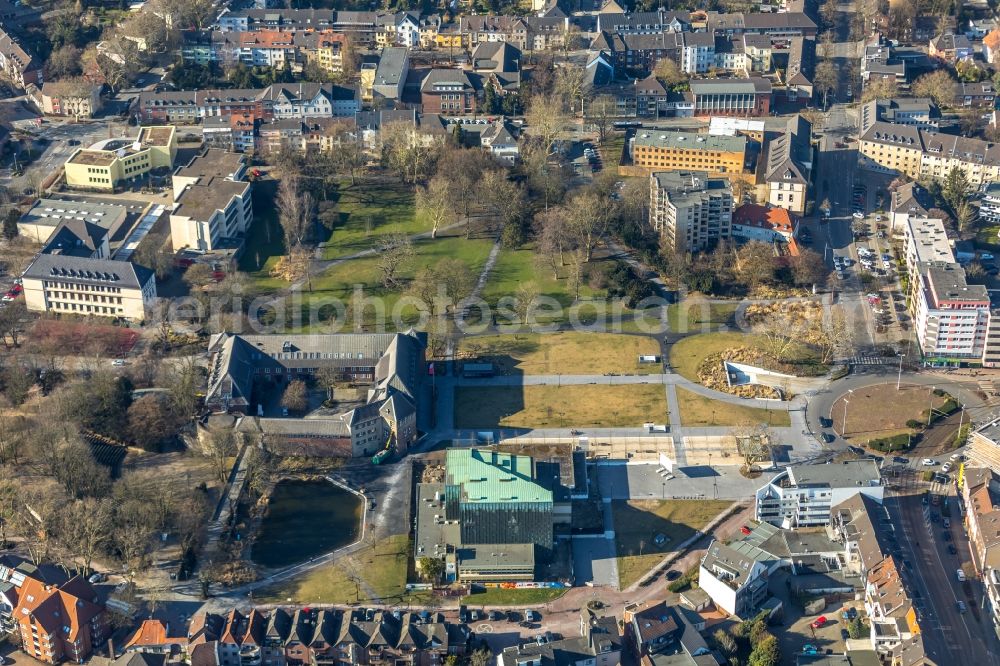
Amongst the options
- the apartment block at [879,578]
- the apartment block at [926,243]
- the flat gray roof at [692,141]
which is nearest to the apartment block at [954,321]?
the apartment block at [926,243]

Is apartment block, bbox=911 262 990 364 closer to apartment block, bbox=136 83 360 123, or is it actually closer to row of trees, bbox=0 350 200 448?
row of trees, bbox=0 350 200 448

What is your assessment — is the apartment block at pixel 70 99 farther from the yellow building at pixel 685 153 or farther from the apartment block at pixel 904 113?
the apartment block at pixel 904 113

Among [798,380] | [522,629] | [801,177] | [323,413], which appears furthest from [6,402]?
[801,177]

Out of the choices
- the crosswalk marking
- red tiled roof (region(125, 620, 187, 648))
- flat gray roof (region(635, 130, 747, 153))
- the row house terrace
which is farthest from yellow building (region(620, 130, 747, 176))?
red tiled roof (region(125, 620, 187, 648))

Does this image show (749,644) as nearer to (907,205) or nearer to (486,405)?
(486,405)

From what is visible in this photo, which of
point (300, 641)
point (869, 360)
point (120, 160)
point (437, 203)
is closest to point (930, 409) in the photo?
point (869, 360)
